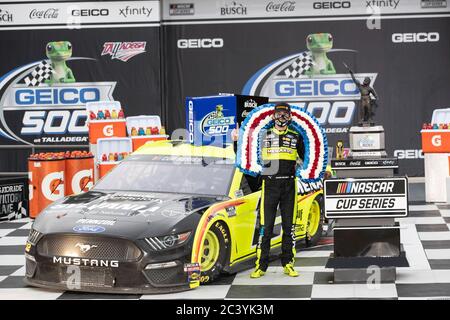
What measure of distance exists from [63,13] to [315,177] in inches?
458

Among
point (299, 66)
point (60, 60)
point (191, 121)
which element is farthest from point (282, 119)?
point (60, 60)

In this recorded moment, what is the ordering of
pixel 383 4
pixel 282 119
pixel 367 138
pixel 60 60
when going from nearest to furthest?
pixel 282 119, pixel 367 138, pixel 383 4, pixel 60 60

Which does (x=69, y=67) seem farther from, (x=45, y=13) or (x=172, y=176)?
(x=172, y=176)

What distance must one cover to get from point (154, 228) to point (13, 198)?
6.32 meters

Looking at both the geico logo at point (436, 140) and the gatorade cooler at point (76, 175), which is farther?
the geico logo at point (436, 140)

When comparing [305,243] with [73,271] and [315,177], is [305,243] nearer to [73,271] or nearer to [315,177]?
[315,177]

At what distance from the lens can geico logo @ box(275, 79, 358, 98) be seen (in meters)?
18.4

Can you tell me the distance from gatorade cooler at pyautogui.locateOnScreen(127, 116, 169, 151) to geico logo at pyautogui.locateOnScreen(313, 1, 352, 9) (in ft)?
17.7

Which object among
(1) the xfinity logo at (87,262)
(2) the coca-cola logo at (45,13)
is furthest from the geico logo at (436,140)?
(2) the coca-cola logo at (45,13)

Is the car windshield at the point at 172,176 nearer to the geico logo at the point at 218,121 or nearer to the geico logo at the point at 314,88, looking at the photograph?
the geico logo at the point at 218,121

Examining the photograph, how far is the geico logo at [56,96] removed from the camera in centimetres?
1872

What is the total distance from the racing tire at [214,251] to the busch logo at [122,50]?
11023mm

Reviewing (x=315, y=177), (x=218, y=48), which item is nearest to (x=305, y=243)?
(x=315, y=177)

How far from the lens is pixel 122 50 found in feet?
61.1
